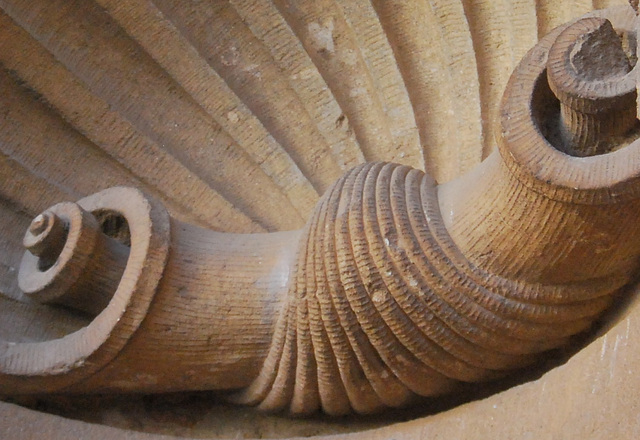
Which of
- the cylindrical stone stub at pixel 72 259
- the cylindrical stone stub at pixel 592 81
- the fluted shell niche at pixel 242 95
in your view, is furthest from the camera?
the fluted shell niche at pixel 242 95

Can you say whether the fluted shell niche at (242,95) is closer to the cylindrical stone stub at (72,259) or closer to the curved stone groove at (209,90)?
the curved stone groove at (209,90)

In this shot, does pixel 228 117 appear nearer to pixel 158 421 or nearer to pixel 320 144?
pixel 320 144

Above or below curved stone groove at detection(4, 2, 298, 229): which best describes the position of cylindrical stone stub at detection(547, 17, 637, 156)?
below

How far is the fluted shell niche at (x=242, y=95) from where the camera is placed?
2025 millimetres

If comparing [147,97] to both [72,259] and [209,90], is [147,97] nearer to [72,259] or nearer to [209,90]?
[209,90]

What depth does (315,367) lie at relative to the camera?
1.70 meters

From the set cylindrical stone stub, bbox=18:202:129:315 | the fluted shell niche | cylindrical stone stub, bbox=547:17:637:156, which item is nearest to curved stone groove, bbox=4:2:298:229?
the fluted shell niche

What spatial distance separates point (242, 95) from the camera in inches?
84.9

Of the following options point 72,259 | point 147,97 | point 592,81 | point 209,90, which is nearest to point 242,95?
point 209,90

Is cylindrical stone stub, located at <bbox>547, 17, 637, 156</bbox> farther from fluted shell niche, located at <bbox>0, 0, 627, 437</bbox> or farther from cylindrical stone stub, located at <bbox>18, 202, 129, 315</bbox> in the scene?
cylindrical stone stub, located at <bbox>18, 202, 129, 315</bbox>

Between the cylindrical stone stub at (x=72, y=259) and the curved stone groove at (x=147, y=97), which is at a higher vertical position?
the curved stone groove at (x=147, y=97)

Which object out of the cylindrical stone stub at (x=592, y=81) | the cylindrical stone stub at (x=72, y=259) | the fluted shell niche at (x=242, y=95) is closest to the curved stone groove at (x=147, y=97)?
the fluted shell niche at (x=242, y=95)

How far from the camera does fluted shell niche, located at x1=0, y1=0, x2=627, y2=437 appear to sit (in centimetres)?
203

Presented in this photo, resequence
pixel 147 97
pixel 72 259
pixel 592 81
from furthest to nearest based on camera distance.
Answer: pixel 147 97 < pixel 72 259 < pixel 592 81
